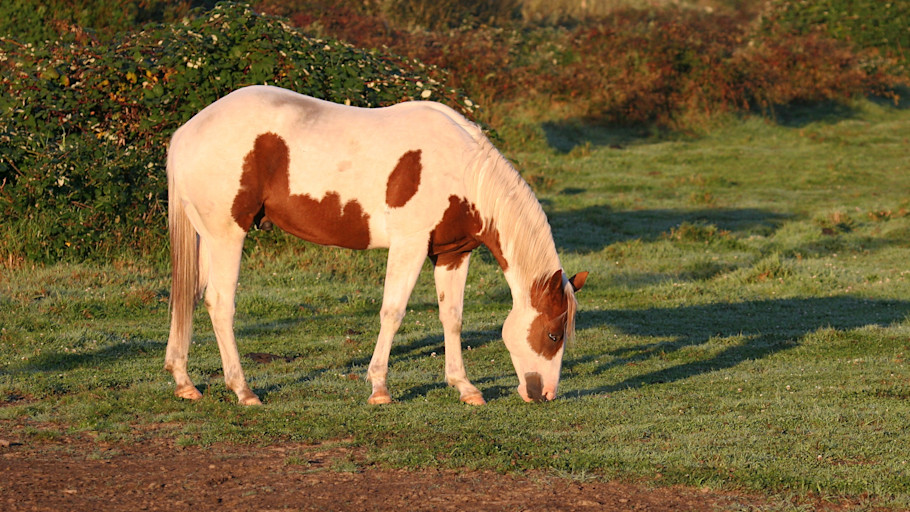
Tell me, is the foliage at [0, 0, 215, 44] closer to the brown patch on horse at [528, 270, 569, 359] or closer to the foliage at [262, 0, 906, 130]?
the foliage at [262, 0, 906, 130]

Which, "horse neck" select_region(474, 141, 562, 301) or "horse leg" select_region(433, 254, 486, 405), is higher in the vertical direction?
"horse neck" select_region(474, 141, 562, 301)

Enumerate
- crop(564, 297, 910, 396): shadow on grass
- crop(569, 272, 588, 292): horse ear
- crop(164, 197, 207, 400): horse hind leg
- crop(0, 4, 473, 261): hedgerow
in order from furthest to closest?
crop(0, 4, 473, 261): hedgerow
crop(564, 297, 910, 396): shadow on grass
crop(164, 197, 207, 400): horse hind leg
crop(569, 272, 588, 292): horse ear

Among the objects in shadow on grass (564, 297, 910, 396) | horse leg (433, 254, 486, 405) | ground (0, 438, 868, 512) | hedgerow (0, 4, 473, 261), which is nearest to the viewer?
ground (0, 438, 868, 512)

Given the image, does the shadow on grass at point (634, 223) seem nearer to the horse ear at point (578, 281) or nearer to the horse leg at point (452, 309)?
the horse leg at point (452, 309)

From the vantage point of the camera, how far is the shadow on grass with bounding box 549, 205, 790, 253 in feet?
58.3

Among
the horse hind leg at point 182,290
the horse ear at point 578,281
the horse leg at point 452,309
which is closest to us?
the horse ear at point 578,281

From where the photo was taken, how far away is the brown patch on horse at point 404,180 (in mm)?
7816

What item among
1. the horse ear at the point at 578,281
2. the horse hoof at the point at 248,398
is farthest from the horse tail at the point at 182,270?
the horse ear at the point at 578,281

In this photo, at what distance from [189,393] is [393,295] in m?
1.71

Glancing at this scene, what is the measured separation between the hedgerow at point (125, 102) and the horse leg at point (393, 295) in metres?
6.82

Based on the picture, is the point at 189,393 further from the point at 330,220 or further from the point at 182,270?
the point at 330,220

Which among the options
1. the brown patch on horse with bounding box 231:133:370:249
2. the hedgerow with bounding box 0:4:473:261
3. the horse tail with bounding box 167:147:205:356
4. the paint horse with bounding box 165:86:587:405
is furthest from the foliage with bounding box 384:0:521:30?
the brown patch on horse with bounding box 231:133:370:249

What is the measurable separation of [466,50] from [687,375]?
1949cm

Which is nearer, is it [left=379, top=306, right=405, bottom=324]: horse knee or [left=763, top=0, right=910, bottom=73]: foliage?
[left=379, top=306, right=405, bottom=324]: horse knee
